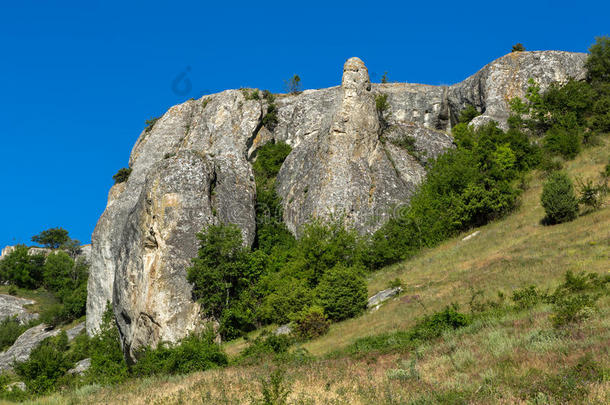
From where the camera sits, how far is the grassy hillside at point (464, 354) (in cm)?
1116

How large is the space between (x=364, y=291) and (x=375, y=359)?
13582 millimetres

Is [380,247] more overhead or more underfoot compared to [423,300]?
more overhead

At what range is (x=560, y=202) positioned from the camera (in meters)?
33.5

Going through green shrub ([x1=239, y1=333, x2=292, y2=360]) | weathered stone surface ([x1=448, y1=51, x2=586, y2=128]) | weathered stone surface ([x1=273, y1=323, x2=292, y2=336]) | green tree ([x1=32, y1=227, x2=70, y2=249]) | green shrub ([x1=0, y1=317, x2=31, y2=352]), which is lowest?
green shrub ([x1=239, y1=333, x2=292, y2=360])

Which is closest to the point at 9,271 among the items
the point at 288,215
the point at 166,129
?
the point at 166,129

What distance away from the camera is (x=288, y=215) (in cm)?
4862

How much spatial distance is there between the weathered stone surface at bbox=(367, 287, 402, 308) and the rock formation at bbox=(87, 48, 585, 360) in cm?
1328

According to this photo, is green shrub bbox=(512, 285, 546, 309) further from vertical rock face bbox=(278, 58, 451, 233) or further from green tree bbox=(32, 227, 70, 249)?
green tree bbox=(32, 227, 70, 249)

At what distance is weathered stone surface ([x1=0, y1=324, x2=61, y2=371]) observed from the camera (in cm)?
5479

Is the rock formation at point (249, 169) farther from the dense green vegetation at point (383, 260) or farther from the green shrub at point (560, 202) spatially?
the green shrub at point (560, 202)

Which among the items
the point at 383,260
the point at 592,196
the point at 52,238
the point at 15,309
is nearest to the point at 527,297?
the point at 592,196

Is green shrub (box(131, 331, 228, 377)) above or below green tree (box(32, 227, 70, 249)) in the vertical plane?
below

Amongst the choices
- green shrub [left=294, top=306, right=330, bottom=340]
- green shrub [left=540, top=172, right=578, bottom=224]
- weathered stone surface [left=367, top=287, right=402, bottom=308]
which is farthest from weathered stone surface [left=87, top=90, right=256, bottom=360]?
green shrub [left=540, top=172, right=578, bottom=224]

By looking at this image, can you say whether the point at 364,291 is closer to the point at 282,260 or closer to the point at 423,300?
the point at 423,300
